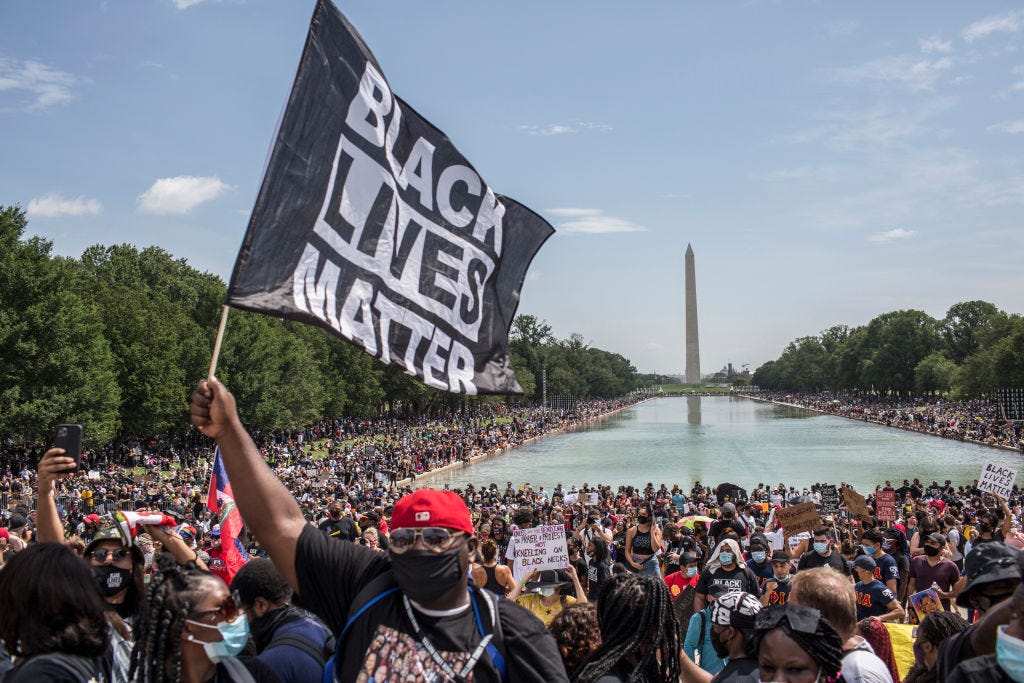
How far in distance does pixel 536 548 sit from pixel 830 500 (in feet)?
58.7

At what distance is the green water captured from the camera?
143 ft

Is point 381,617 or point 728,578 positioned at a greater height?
point 381,617

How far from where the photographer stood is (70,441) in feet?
14.8

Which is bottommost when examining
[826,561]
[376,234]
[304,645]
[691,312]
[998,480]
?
[826,561]

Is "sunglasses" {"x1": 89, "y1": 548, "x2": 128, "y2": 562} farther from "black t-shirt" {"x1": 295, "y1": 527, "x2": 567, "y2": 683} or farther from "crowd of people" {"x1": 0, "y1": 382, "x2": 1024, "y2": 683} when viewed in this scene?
"black t-shirt" {"x1": 295, "y1": 527, "x2": 567, "y2": 683}

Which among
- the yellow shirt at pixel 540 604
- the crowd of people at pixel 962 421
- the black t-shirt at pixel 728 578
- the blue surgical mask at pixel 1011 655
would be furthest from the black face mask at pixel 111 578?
the crowd of people at pixel 962 421

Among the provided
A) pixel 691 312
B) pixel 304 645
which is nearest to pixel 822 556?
pixel 304 645

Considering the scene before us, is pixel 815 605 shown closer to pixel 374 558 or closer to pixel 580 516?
pixel 374 558

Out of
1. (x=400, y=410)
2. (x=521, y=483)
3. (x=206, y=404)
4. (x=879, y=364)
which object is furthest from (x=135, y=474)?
(x=879, y=364)

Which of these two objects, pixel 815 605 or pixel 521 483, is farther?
pixel 521 483

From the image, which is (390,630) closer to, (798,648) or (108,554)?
(798,648)

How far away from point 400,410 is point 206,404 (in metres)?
103

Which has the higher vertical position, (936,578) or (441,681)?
(441,681)

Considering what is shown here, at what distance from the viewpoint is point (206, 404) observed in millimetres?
2977
